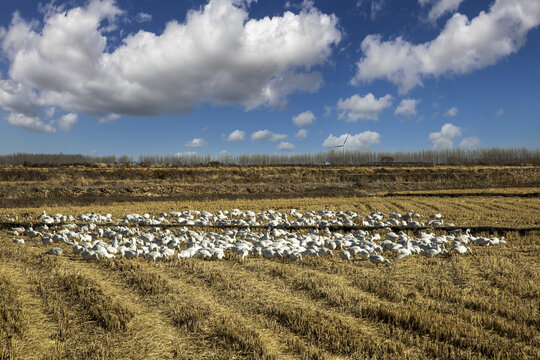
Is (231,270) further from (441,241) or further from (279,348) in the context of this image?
(441,241)

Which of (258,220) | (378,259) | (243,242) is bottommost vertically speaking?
(258,220)

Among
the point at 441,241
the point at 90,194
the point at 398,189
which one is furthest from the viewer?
the point at 398,189

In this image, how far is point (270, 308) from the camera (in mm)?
5438

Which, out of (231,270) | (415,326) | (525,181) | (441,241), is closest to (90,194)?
(231,270)

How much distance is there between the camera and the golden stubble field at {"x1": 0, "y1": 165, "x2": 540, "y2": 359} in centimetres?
423

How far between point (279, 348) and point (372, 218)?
40.7ft

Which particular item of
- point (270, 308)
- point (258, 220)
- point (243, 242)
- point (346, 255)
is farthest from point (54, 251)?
point (258, 220)

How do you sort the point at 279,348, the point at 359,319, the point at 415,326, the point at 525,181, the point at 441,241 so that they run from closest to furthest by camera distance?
the point at 279,348 < the point at 415,326 < the point at 359,319 < the point at 441,241 < the point at 525,181

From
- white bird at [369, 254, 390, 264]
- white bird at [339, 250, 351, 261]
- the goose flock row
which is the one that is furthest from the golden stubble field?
the goose flock row

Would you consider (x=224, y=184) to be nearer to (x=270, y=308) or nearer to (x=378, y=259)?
(x=378, y=259)

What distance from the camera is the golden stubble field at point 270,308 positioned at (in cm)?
423

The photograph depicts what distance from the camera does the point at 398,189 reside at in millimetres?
34781

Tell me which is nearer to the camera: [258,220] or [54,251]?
[54,251]

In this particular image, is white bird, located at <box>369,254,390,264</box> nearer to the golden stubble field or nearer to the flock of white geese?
the flock of white geese
